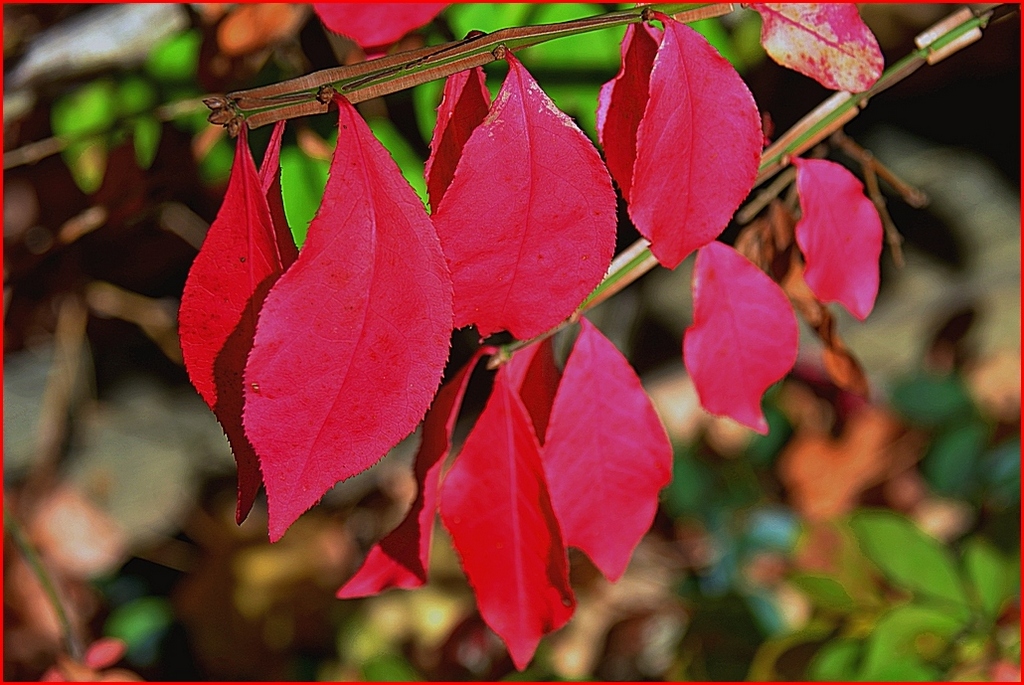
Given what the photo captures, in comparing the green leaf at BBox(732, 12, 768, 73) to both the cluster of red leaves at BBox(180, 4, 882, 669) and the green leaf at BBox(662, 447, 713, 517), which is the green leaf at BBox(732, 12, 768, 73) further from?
the green leaf at BBox(662, 447, 713, 517)

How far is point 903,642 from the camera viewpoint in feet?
2.62

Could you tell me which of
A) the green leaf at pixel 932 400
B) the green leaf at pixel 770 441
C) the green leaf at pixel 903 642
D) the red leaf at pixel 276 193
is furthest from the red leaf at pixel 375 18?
the green leaf at pixel 932 400

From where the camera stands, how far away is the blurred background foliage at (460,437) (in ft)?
2.68

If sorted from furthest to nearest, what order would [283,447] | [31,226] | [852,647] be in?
1. [31,226]
2. [852,647]
3. [283,447]

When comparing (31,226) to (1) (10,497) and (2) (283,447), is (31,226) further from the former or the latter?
(2) (283,447)

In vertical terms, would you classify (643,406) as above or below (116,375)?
above

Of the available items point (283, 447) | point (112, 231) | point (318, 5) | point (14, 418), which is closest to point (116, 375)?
point (14, 418)

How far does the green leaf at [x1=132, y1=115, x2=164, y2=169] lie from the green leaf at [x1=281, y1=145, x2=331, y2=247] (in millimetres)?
190

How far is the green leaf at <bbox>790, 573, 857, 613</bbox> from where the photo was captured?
0.90 metres

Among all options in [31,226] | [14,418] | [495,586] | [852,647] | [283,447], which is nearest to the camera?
[283,447]

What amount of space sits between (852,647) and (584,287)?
664 mm

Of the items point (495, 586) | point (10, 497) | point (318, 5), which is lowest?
point (10, 497)

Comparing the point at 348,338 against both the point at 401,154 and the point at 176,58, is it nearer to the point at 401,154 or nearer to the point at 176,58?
the point at 401,154

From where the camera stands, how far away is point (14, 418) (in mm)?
1312
